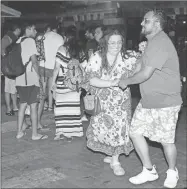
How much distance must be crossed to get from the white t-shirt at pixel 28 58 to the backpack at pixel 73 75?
492 millimetres

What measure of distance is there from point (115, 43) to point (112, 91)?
56 cm

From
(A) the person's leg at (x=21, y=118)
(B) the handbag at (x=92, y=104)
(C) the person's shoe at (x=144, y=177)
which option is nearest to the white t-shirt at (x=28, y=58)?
(A) the person's leg at (x=21, y=118)

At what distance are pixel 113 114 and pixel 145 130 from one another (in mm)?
489

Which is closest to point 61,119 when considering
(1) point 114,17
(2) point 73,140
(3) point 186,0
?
(2) point 73,140

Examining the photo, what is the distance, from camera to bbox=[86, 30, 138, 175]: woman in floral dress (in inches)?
160

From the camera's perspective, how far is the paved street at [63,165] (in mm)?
3994

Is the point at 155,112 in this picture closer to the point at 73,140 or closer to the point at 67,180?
the point at 67,180

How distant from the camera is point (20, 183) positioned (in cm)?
399

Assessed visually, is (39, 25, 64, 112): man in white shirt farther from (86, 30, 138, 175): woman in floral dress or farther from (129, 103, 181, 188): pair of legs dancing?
(129, 103, 181, 188): pair of legs dancing

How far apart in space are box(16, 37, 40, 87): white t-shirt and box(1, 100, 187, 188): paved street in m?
0.98

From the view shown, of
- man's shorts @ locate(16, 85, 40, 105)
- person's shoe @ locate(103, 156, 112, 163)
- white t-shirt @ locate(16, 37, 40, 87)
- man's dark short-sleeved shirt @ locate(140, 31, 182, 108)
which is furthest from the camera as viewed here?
man's shorts @ locate(16, 85, 40, 105)

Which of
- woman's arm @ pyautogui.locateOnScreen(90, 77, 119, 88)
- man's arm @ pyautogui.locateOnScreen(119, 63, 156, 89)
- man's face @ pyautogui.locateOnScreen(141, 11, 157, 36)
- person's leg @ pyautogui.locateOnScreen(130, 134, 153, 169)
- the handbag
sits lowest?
person's leg @ pyautogui.locateOnScreen(130, 134, 153, 169)

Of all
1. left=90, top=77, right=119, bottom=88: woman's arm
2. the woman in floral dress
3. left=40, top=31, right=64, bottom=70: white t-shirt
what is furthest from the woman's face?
→ left=40, top=31, right=64, bottom=70: white t-shirt

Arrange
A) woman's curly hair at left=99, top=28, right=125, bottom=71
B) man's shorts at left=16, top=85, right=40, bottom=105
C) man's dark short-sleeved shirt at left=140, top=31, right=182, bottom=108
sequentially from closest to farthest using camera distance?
man's dark short-sleeved shirt at left=140, top=31, right=182, bottom=108 < woman's curly hair at left=99, top=28, right=125, bottom=71 < man's shorts at left=16, top=85, right=40, bottom=105
